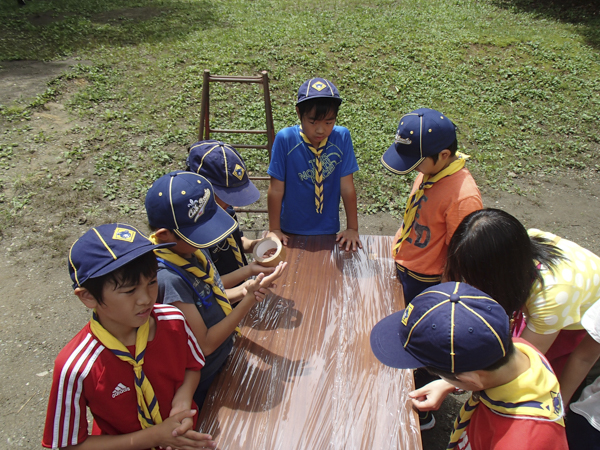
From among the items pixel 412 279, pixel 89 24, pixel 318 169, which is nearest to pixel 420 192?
pixel 412 279

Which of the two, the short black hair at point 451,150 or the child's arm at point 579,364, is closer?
the child's arm at point 579,364

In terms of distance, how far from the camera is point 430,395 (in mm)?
1635

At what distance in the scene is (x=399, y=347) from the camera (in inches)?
53.6

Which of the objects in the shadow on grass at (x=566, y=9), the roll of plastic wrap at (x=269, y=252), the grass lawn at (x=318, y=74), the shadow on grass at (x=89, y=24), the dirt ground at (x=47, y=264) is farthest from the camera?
the shadow on grass at (x=566, y=9)

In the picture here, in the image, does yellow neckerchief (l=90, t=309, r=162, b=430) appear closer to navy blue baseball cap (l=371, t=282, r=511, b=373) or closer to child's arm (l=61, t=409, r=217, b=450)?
child's arm (l=61, t=409, r=217, b=450)

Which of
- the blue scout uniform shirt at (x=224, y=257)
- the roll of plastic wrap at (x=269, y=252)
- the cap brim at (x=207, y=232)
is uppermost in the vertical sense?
the cap brim at (x=207, y=232)

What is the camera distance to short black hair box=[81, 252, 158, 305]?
130cm

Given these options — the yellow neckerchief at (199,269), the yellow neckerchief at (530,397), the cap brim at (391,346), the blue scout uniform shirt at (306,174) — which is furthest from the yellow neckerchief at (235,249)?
the yellow neckerchief at (530,397)

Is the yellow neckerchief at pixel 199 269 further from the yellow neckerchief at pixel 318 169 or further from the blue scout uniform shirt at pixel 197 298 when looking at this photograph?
the yellow neckerchief at pixel 318 169

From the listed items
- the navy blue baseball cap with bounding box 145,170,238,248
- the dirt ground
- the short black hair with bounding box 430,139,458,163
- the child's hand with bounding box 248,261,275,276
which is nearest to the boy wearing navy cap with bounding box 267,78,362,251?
the child's hand with bounding box 248,261,275,276

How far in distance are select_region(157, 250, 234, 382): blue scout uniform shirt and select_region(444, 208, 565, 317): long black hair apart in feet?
3.48

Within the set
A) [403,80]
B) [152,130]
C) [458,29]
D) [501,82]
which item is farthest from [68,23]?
[501,82]

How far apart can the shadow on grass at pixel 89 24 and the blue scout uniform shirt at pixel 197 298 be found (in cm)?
817

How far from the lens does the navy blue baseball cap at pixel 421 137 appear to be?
2.07 m
